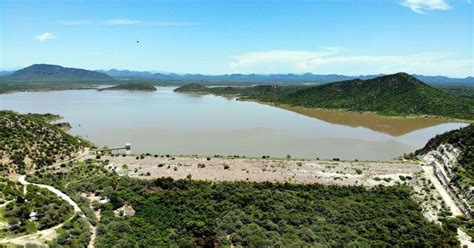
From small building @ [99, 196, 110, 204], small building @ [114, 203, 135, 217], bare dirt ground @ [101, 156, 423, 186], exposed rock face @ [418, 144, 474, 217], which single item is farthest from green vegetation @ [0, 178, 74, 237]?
exposed rock face @ [418, 144, 474, 217]

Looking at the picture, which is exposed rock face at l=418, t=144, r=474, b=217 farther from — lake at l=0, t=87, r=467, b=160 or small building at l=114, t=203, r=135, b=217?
small building at l=114, t=203, r=135, b=217

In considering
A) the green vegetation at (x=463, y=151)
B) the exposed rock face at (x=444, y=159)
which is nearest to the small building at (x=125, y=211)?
the green vegetation at (x=463, y=151)

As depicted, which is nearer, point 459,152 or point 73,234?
point 73,234

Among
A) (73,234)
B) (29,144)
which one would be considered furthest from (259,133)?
(73,234)

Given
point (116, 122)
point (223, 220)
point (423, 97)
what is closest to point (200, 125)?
point (116, 122)

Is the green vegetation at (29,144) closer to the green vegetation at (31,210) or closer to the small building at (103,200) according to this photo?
the green vegetation at (31,210)

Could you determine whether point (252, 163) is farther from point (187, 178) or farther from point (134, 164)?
point (134, 164)

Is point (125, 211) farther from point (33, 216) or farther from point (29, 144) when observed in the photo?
point (29, 144)
